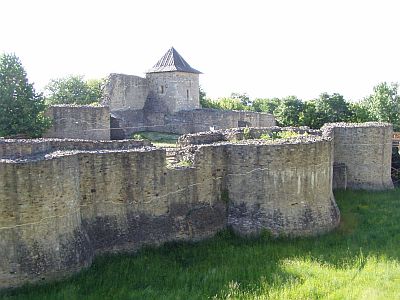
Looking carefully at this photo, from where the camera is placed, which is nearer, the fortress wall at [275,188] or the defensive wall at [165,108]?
the fortress wall at [275,188]

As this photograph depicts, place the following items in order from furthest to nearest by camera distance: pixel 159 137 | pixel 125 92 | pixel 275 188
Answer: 1. pixel 125 92
2. pixel 159 137
3. pixel 275 188

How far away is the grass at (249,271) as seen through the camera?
9.98 meters

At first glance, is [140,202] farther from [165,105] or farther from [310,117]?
[310,117]

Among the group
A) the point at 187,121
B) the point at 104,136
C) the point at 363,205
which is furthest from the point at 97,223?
the point at 187,121

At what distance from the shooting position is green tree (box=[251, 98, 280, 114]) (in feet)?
142

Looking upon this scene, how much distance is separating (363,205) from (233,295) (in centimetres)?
876

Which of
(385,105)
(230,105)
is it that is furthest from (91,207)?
(230,105)

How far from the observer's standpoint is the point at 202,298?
975 centimetres

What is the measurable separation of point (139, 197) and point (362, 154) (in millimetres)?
10444

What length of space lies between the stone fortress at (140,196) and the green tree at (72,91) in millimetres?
21741

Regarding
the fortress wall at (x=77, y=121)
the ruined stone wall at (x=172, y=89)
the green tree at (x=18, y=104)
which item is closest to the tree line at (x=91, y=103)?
the green tree at (x=18, y=104)

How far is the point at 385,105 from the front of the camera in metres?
33.3

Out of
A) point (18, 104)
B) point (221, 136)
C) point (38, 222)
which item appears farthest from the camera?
point (18, 104)

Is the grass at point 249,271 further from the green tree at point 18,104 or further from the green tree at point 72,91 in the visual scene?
the green tree at point 72,91
